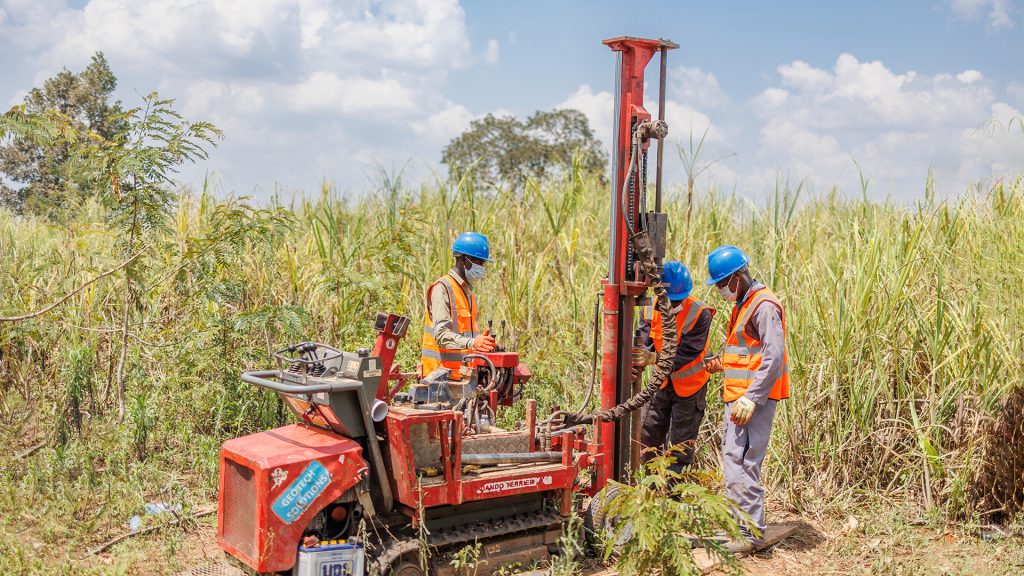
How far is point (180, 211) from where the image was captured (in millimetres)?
9391

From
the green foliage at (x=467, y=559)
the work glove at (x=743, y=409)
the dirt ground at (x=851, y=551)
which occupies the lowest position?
the dirt ground at (x=851, y=551)

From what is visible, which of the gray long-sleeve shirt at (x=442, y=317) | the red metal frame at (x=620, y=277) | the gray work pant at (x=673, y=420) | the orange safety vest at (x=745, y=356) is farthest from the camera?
the gray work pant at (x=673, y=420)

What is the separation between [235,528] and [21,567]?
1550 mm

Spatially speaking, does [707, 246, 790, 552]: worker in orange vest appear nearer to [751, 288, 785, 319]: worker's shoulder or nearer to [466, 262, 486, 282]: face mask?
[751, 288, 785, 319]: worker's shoulder

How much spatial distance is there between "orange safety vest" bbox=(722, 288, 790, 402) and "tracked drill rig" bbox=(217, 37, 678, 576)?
598 mm

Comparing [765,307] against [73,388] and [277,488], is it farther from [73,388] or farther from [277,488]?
[73,388]

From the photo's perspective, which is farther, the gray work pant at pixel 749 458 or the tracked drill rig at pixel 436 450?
the gray work pant at pixel 749 458

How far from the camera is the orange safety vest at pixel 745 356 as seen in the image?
5.57 meters

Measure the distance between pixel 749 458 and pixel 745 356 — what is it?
0.68 metres

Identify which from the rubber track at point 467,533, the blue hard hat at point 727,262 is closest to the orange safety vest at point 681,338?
the blue hard hat at point 727,262

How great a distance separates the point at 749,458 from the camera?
5645 millimetres

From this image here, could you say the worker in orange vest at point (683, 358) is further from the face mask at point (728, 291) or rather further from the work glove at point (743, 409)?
the work glove at point (743, 409)

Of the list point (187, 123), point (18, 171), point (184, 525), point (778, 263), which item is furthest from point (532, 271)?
point (18, 171)

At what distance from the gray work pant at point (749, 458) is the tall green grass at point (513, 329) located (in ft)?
3.46
